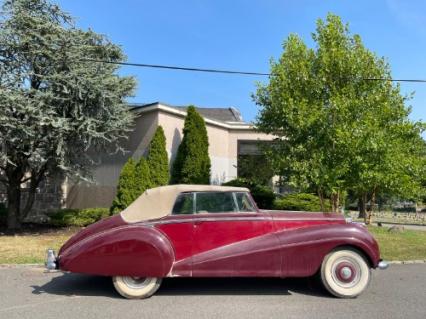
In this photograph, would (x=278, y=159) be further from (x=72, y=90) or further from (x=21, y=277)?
(x=21, y=277)

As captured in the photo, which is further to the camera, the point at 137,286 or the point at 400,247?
the point at 400,247

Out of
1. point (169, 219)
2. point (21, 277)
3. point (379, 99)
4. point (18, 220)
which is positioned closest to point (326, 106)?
point (379, 99)

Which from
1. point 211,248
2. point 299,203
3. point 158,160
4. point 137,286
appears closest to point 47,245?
point 158,160

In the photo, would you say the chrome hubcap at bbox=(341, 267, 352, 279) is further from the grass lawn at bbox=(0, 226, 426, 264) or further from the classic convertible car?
the grass lawn at bbox=(0, 226, 426, 264)

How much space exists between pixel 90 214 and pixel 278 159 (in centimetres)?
642

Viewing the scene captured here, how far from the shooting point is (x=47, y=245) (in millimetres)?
11734

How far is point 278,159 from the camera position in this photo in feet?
44.5

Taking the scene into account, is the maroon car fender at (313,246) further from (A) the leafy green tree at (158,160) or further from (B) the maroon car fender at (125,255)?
(A) the leafy green tree at (158,160)

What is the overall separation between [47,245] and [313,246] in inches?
292

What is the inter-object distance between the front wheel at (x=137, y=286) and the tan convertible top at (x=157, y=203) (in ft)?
2.73

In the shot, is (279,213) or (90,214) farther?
(90,214)

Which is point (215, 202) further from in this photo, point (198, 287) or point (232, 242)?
point (198, 287)

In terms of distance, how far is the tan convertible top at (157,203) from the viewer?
704 cm

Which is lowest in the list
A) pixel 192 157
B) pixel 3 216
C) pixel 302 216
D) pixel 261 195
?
pixel 3 216
